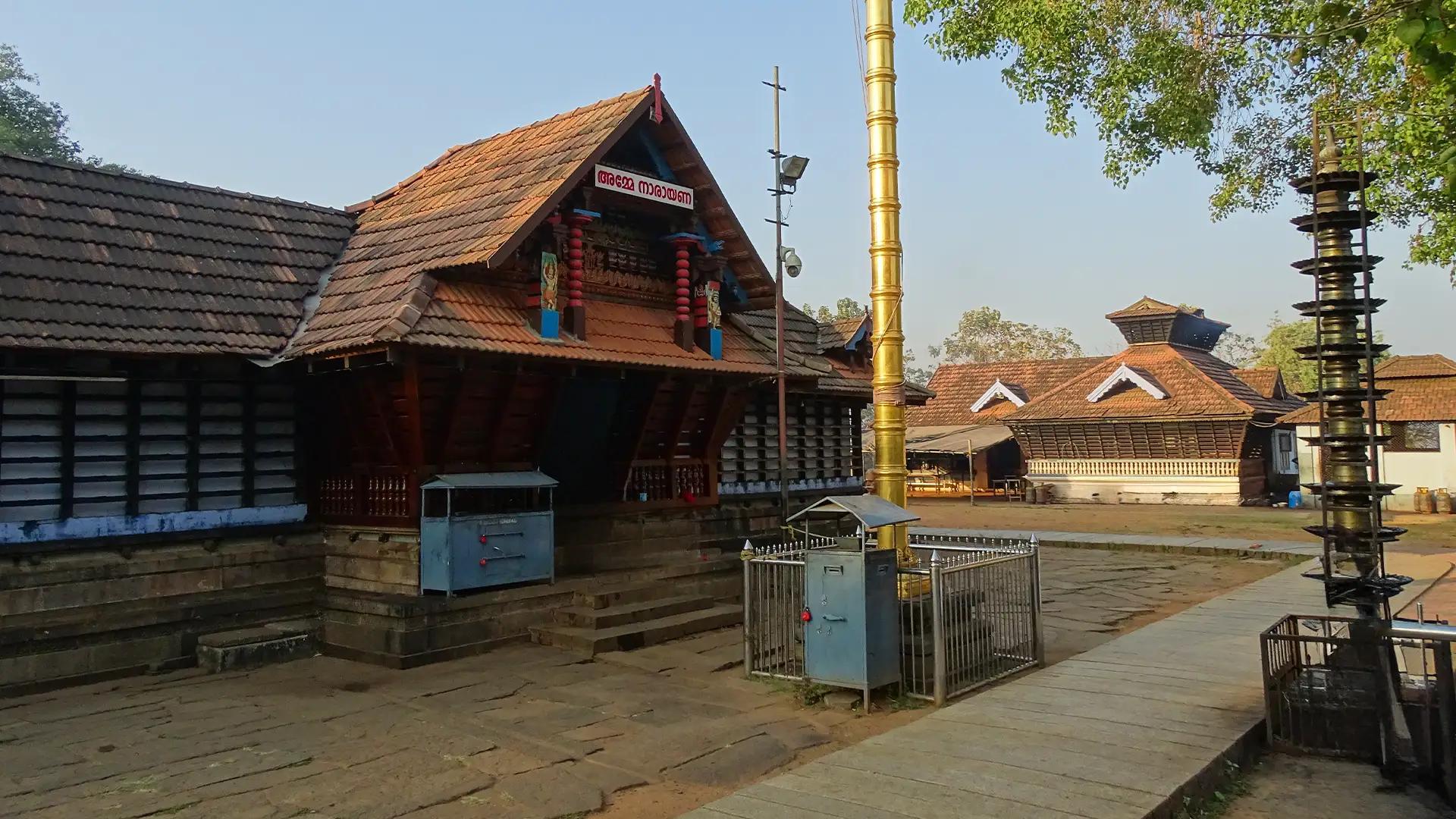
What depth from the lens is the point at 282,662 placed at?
10016 millimetres

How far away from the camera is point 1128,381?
35312 millimetres

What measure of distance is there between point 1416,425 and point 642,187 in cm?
3035

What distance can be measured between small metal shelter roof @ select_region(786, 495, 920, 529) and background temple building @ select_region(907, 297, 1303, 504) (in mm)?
26432

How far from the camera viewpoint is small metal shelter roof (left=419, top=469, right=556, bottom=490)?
10.3m

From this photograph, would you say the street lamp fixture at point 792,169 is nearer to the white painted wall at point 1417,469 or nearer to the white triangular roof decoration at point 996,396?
the white painted wall at point 1417,469

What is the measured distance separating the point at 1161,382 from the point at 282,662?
32524 mm

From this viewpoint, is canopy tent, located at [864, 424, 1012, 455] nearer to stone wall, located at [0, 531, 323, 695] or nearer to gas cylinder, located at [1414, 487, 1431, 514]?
gas cylinder, located at [1414, 487, 1431, 514]

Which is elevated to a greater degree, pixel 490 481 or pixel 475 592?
pixel 490 481

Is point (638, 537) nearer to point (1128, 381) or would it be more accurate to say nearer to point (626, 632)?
point (626, 632)

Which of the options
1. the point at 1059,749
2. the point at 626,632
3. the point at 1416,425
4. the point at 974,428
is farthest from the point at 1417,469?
the point at 1059,749

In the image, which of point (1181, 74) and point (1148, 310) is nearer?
point (1181, 74)

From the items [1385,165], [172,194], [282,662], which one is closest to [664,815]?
[282,662]

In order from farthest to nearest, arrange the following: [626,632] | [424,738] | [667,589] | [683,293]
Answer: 1. [683,293]
2. [667,589]
3. [626,632]
4. [424,738]

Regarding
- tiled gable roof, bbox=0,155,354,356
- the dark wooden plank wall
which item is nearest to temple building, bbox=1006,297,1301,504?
tiled gable roof, bbox=0,155,354,356
